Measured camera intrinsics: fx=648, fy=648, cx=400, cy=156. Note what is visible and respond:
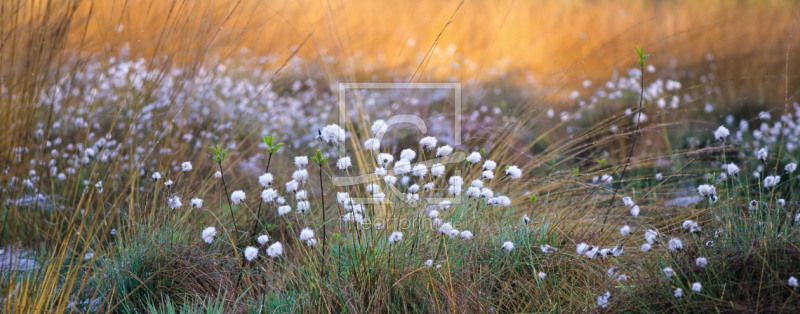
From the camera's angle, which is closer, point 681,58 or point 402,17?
point 681,58

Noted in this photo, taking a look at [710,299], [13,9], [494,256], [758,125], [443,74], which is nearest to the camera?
[710,299]

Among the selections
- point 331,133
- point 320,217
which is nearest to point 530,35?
point 320,217

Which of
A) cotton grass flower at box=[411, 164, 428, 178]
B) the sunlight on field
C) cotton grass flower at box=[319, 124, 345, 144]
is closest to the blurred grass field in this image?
cotton grass flower at box=[411, 164, 428, 178]

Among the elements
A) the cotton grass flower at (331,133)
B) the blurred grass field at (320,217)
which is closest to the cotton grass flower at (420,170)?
the blurred grass field at (320,217)

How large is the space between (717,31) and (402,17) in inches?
140

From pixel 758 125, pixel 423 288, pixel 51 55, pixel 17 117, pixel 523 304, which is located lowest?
pixel 758 125

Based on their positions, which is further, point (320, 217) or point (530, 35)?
point (530, 35)

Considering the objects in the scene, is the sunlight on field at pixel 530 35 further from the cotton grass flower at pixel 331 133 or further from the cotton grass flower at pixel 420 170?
the cotton grass flower at pixel 331 133

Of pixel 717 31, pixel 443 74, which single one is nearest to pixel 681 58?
pixel 717 31

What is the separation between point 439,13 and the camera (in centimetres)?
779

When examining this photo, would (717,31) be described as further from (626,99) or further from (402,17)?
(402,17)

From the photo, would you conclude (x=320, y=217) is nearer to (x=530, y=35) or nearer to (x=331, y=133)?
(x=331, y=133)

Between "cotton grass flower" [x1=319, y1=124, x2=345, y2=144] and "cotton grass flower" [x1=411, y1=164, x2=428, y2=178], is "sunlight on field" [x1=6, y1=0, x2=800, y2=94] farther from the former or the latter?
"cotton grass flower" [x1=319, y1=124, x2=345, y2=144]

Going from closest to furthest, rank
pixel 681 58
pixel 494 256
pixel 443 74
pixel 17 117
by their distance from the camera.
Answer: pixel 17 117 → pixel 494 256 → pixel 681 58 → pixel 443 74
